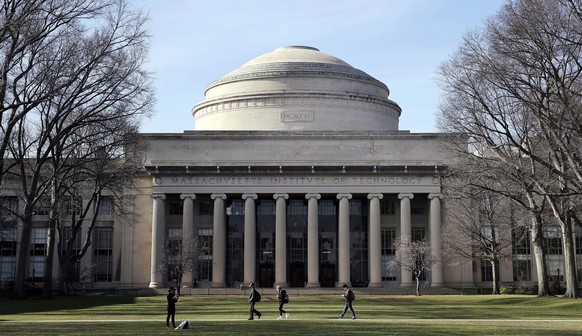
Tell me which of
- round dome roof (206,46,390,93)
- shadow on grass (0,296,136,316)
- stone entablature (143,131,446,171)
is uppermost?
round dome roof (206,46,390,93)

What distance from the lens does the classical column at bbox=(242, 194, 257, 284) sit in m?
81.6

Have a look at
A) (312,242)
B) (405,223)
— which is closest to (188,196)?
(312,242)

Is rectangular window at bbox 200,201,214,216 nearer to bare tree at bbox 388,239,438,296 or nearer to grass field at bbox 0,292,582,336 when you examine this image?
bare tree at bbox 388,239,438,296

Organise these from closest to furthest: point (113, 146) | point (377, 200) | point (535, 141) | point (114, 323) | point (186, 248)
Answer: point (114, 323) < point (535, 141) < point (113, 146) < point (186, 248) < point (377, 200)

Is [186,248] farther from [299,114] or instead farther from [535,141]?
[535,141]

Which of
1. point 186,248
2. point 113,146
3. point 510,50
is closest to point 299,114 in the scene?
point 186,248

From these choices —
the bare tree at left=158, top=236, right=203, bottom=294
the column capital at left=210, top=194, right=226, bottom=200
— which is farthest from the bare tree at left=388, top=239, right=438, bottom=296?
the bare tree at left=158, top=236, right=203, bottom=294

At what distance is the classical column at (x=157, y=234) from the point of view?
8150cm

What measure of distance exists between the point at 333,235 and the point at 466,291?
15206 mm

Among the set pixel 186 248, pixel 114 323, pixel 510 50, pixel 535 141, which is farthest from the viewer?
pixel 186 248

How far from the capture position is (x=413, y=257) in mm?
76250

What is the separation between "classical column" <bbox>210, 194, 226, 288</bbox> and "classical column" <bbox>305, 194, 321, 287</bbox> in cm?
850

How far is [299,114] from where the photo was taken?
92375mm

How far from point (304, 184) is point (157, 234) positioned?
15.6m
